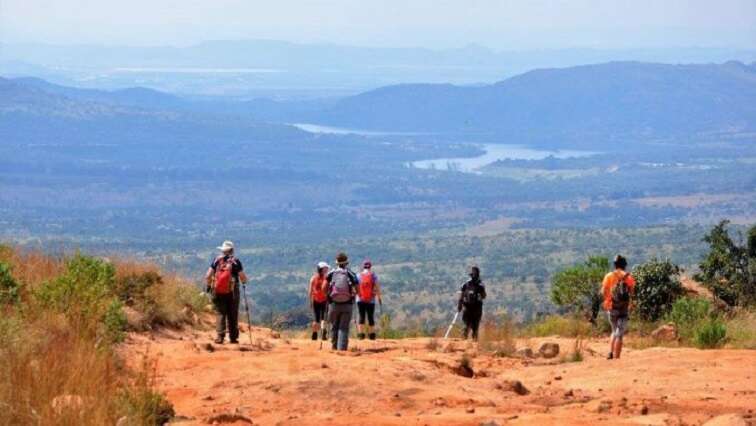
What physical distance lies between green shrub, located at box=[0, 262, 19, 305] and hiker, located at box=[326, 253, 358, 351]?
3.96 m

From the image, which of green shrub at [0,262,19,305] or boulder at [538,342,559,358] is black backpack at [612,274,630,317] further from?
green shrub at [0,262,19,305]

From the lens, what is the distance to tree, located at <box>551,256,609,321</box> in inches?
993

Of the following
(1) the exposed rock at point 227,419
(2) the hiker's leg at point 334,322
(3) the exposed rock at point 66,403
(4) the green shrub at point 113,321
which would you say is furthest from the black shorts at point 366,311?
(3) the exposed rock at point 66,403

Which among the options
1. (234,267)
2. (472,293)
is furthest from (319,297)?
(234,267)

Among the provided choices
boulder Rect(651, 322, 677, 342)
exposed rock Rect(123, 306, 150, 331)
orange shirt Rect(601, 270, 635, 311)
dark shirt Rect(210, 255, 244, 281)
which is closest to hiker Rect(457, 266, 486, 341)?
boulder Rect(651, 322, 677, 342)

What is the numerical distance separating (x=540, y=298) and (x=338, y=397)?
6262cm

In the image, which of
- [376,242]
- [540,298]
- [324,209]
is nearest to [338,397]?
[540,298]

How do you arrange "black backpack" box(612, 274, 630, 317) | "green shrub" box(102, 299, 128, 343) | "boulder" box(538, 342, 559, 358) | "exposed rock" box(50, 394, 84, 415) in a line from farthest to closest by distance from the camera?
1. "boulder" box(538, 342, 559, 358)
2. "black backpack" box(612, 274, 630, 317)
3. "green shrub" box(102, 299, 128, 343)
4. "exposed rock" box(50, 394, 84, 415)

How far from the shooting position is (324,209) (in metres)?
172

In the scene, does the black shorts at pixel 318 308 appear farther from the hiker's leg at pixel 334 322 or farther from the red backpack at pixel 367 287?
the hiker's leg at pixel 334 322

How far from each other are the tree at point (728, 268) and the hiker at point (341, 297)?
9869mm

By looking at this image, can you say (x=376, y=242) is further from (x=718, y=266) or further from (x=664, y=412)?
(x=664, y=412)

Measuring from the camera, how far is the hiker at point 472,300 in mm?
20531

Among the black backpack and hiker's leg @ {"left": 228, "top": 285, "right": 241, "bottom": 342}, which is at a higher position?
the black backpack
